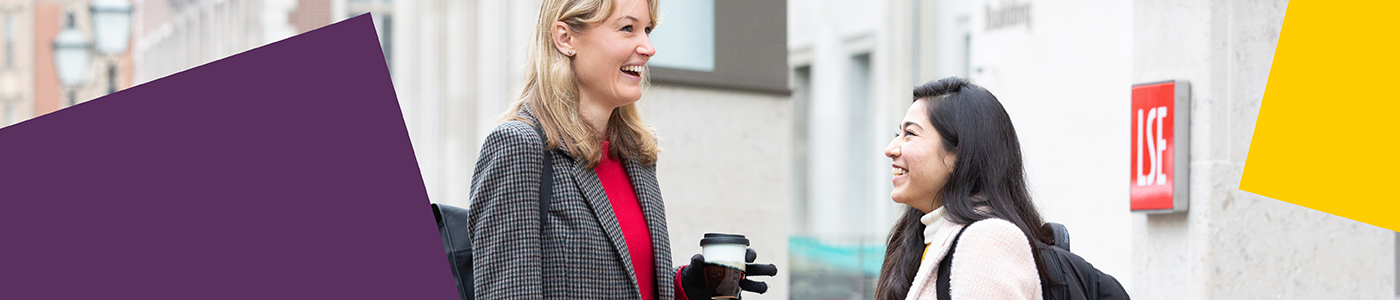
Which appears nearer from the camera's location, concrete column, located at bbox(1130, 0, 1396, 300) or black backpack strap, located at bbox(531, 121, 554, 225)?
black backpack strap, located at bbox(531, 121, 554, 225)

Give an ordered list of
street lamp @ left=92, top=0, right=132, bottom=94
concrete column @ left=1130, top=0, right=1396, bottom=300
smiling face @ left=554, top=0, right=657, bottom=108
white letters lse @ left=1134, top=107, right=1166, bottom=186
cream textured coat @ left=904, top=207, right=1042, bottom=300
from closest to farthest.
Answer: cream textured coat @ left=904, top=207, right=1042, bottom=300
smiling face @ left=554, top=0, right=657, bottom=108
concrete column @ left=1130, top=0, right=1396, bottom=300
white letters lse @ left=1134, top=107, right=1166, bottom=186
street lamp @ left=92, top=0, right=132, bottom=94

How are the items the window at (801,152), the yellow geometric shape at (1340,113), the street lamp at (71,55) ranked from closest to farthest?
the yellow geometric shape at (1340,113) → the street lamp at (71,55) → the window at (801,152)

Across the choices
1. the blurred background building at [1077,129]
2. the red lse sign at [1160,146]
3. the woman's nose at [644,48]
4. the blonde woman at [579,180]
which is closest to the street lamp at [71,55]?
the blurred background building at [1077,129]

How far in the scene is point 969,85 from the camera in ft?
9.71

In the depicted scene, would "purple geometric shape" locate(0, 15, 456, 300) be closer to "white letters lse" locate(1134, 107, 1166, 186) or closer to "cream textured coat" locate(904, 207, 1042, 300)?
"cream textured coat" locate(904, 207, 1042, 300)

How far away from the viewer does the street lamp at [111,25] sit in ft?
42.8

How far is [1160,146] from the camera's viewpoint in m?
5.51

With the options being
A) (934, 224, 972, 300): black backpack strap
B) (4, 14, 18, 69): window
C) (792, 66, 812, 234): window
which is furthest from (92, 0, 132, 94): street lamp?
(4, 14, 18, 69): window

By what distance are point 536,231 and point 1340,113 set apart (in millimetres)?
3127

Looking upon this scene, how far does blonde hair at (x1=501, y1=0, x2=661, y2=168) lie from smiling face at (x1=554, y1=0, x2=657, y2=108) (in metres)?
0.02

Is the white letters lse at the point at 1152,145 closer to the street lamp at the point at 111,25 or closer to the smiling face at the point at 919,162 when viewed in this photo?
the smiling face at the point at 919,162

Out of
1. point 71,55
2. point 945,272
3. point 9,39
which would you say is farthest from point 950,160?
point 9,39

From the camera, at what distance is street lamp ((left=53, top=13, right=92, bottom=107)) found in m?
13.9

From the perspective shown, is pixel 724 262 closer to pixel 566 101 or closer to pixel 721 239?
pixel 721 239
